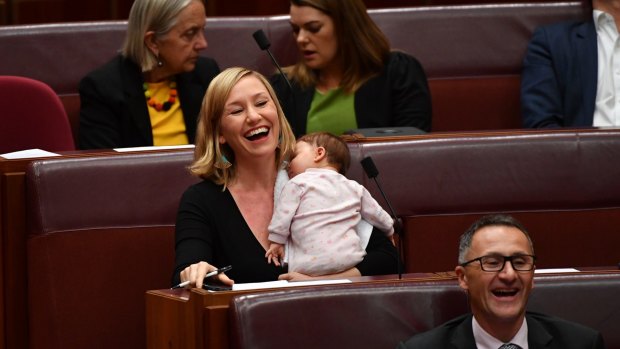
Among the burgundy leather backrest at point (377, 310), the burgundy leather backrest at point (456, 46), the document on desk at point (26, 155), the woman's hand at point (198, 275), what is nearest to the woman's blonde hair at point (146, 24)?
the burgundy leather backrest at point (456, 46)

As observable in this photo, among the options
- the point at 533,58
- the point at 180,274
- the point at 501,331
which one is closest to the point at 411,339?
the point at 501,331

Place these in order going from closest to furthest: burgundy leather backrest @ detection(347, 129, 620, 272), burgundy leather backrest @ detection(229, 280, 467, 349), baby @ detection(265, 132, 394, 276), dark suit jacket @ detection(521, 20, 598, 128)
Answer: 1. burgundy leather backrest @ detection(229, 280, 467, 349)
2. baby @ detection(265, 132, 394, 276)
3. burgundy leather backrest @ detection(347, 129, 620, 272)
4. dark suit jacket @ detection(521, 20, 598, 128)

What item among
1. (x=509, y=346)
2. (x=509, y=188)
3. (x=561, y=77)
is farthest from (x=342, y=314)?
(x=561, y=77)

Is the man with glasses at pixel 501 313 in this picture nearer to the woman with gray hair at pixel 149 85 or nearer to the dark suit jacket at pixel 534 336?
the dark suit jacket at pixel 534 336

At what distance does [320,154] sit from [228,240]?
0.12 metres

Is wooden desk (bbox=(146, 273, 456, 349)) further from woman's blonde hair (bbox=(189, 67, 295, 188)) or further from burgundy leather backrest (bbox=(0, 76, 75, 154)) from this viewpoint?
burgundy leather backrest (bbox=(0, 76, 75, 154))

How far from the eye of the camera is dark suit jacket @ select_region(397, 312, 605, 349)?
0.91 meters

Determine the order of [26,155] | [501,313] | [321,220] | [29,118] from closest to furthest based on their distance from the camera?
[501,313]
[321,220]
[26,155]
[29,118]

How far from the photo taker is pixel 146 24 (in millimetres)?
1501

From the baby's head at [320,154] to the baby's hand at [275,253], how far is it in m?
0.09

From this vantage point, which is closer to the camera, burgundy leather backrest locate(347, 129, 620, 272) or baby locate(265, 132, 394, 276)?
baby locate(265, 132, 394, 276)

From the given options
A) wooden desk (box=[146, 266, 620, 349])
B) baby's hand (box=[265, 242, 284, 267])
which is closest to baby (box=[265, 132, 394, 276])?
baby's hand (box=[265, 242, 284, 267])

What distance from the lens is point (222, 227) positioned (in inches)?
44.5

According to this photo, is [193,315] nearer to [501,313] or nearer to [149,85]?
[501,313]
